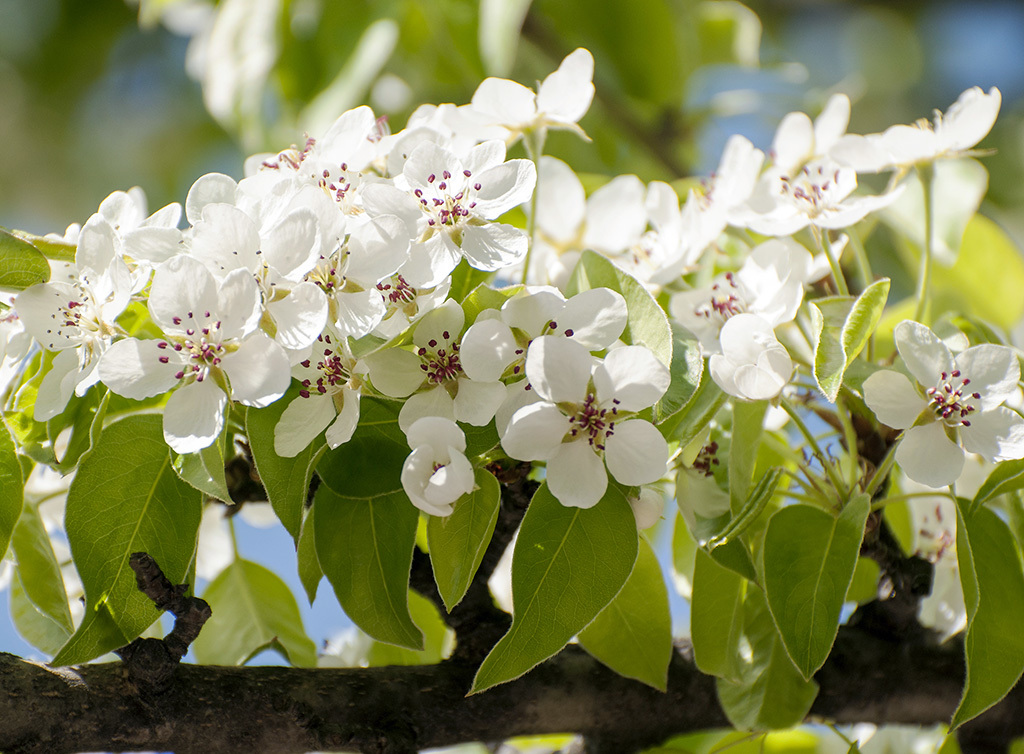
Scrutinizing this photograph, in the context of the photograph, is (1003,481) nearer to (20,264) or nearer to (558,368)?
(558,368)

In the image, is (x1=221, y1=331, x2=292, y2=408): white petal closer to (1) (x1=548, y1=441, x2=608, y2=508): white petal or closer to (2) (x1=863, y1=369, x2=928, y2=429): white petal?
(1) (x1=548, y1=441, x2=608, y2=508): white petal

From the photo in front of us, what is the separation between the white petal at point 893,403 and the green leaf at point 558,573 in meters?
0.16

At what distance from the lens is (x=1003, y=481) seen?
617mm

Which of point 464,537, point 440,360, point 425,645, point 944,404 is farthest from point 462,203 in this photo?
point 425,645

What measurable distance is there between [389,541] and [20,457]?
25cm

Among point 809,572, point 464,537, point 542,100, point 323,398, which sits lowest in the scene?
point 809,572

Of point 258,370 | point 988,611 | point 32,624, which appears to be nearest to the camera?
point 258,370

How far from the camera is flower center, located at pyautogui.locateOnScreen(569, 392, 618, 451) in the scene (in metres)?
0.55

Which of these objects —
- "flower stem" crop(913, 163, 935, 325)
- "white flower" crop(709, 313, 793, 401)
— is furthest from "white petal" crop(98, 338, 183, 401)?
"flower stem" crop(913, 163, 935, 325)

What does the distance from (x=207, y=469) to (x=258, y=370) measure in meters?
0.07

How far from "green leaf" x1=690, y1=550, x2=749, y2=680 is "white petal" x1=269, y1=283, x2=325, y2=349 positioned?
318 mm

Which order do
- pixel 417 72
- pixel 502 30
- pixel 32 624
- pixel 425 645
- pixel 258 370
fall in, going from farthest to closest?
1. pixel 417 72
2. pixel 502 30
3. pixel 425 645
4. pixel 32 624
5. pixel 258 370

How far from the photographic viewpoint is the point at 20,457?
644 millimetres

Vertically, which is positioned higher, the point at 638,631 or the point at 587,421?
the point at 587,421
